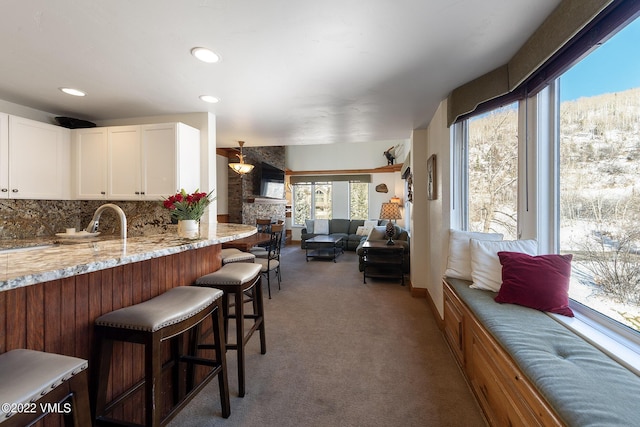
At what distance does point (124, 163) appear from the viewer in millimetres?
2863

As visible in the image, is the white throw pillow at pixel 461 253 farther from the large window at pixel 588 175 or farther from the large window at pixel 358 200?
the large window at pixel 358 200

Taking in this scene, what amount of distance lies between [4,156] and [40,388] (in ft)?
9.57

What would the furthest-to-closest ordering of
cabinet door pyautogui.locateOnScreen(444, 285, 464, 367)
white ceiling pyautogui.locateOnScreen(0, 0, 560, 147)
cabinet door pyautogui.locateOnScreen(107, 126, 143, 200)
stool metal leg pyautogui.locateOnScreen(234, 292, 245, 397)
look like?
cabinet door pyautogui.locateOnScreen(107, 126, 143, 200)
cabinet door pyautogui.locateOnScreen(444, 285, 464, 367)
stool metal leg pyautogui.locateOnScreen(234, 292, 245, 397)
white ceiling pyautogui.locateOnScreen(0, 0, 560, 147)

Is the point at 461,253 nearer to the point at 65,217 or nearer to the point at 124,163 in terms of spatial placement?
the point at 124,163

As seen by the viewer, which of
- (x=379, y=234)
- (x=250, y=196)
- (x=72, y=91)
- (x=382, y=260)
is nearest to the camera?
(x=72, y=91)

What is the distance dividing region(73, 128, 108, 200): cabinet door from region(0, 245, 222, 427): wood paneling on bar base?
7.00ft

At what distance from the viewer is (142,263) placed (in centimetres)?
139

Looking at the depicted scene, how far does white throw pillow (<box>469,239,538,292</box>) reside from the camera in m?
1.81

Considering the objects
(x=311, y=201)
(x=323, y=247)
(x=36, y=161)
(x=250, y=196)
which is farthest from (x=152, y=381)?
(x=311, y=201)

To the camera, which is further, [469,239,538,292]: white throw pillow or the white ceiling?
[469,239,538,292]: white throw pillow

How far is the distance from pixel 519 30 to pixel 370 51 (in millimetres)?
863

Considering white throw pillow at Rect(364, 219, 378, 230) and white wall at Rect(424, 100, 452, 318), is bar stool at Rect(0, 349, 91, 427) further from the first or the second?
white throw pillow at Rect(364, 219, 378, 230)

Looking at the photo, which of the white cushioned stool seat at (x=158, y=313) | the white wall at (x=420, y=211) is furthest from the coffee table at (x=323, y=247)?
the white cushioned stool seat at (x=158, y=313)

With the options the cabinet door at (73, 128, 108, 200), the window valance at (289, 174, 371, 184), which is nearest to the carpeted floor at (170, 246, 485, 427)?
the cabinet door at (73, 128, 108, 200)
